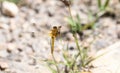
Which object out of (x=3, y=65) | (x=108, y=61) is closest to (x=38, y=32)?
(x=3, y=65)

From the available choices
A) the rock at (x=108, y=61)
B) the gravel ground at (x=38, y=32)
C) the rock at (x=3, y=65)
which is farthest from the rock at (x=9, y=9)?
the rock at (x=108, y=61)

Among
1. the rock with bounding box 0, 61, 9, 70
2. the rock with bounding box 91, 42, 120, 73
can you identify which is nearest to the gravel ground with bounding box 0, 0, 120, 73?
the rock with bounding box 0, 61, 9, 70

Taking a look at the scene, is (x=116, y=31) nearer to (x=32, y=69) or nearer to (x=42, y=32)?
(x=42, y=32)

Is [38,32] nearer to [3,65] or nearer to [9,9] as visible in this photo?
[9,9]

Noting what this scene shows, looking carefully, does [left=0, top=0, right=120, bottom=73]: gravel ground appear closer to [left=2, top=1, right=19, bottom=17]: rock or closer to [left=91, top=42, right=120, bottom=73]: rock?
[left=2, top=1, right=19, bottom=17]: rock

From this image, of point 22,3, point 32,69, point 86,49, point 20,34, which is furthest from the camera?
point 22,3

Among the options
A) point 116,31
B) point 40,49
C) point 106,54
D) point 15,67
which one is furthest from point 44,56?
point 116,31
